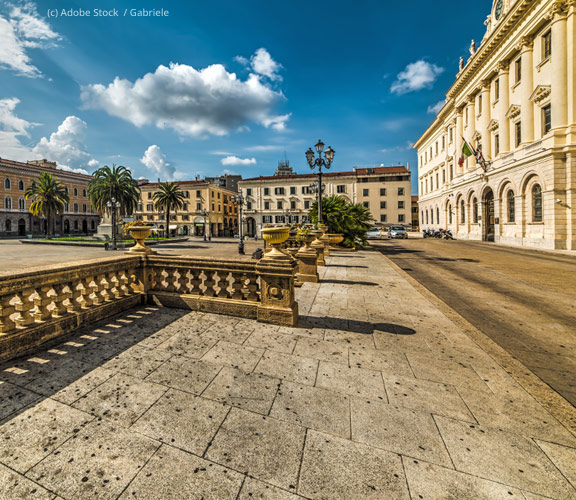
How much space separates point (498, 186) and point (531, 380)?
100 ft

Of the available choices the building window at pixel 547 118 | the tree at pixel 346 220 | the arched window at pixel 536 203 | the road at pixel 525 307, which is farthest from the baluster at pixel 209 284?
Answer: the building window at pixel 547 118

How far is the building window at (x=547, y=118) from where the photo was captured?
21.0 meters

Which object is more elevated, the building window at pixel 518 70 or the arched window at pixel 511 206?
the building window at pixel 518 70

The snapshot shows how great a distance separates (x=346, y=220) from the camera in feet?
62.1

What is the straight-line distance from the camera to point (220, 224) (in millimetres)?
62375

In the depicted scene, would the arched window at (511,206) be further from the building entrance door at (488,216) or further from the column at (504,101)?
the column at (504,101)

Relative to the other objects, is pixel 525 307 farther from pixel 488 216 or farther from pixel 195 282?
pixel 488 216

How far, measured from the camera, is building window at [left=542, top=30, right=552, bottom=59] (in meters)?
20.9

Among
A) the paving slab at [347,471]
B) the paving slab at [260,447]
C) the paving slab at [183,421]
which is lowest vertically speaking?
the paving slab at [347,471]

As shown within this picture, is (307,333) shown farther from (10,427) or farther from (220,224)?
(220,224)

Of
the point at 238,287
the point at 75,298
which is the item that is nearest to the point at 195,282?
the point at 238,287

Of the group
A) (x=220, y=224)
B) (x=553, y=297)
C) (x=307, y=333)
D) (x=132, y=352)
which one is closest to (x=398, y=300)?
(x=307, y=333)

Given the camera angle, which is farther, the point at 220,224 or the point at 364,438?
the point at 220,224

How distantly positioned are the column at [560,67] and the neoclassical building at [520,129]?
0.20ft
